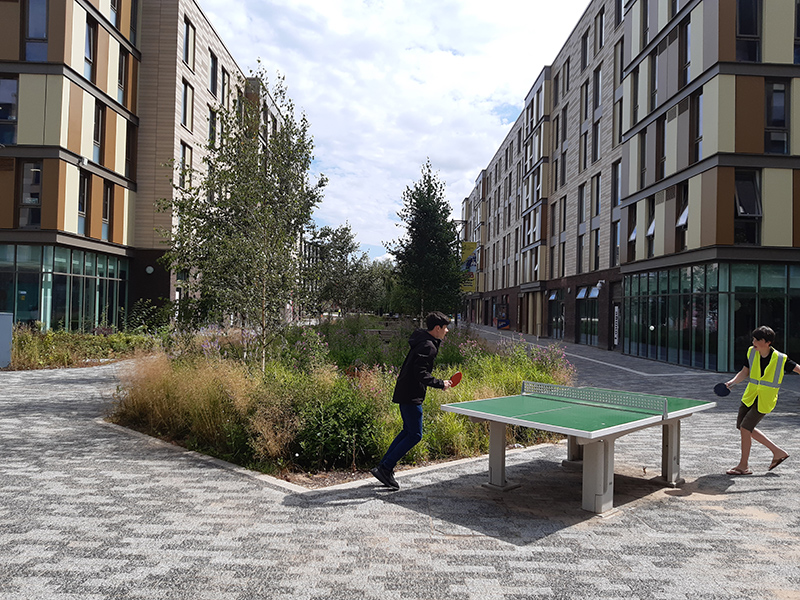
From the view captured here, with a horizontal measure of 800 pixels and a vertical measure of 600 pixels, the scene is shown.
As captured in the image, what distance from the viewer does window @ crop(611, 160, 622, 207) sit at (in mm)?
28953

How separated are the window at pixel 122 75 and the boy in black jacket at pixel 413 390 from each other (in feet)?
81.1

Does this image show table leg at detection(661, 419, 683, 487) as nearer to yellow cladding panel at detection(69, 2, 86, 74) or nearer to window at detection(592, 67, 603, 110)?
yellow cladding panel at detection(69, 2, 86, 74)

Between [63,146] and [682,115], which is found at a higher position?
[682,115]

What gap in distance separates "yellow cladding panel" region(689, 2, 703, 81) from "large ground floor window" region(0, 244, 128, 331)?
73.0 ft

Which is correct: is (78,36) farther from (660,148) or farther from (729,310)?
(729,310)

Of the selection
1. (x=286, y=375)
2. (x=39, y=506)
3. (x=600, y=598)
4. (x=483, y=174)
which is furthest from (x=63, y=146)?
(x=483, y=174)

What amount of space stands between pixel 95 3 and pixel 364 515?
24926 millimetres

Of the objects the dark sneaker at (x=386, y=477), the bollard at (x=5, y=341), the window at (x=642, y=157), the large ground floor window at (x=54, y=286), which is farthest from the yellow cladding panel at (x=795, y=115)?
the large ground floor window at (x=54, y=286)

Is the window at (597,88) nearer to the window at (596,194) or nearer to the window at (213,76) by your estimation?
the window at (596,194)

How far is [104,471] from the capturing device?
6.29m

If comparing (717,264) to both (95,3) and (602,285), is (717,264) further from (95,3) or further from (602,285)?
(95,3)

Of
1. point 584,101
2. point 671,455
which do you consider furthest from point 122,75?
point 671,455

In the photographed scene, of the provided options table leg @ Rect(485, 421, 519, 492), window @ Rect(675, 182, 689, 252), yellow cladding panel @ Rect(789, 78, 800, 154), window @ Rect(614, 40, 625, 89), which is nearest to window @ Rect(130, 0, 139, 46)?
window @ Rect(614, 40, 625, 89)

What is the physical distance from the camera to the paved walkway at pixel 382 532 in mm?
3818
